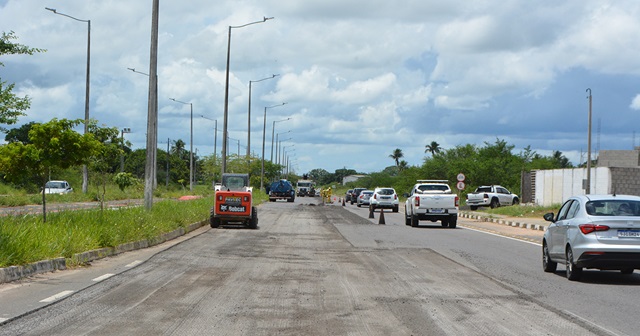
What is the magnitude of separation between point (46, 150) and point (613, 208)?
503 inches

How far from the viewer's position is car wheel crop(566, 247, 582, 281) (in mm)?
14805

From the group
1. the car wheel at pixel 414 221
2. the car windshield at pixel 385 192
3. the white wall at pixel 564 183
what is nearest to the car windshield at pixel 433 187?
the car wheel at pixel 414 221

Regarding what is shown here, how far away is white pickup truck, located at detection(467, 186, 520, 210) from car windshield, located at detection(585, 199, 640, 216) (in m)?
47.9

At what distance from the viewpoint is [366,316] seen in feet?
32.7

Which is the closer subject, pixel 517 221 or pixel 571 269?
pixel 571 269

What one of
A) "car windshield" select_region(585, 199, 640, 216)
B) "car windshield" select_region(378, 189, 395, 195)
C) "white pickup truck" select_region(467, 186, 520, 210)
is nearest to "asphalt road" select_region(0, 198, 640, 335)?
"car windshield" select_region(585, 199, 640, 216)

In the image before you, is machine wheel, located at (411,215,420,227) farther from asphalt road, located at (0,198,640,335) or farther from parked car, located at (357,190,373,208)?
parked car, located at (357,190,373,208)

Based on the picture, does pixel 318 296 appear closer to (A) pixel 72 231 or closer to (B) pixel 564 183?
(A) pixel 72 231

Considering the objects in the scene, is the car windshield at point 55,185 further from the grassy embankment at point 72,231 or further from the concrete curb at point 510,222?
the grassy embankment at point 72,231

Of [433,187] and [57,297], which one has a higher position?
[433,187]

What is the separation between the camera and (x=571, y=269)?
14914 mm

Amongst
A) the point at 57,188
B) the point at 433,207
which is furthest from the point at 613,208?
the point at 57,188

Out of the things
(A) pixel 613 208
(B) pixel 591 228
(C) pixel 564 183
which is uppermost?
(C) pixel 564 183

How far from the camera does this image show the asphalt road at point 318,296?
9234 mm
